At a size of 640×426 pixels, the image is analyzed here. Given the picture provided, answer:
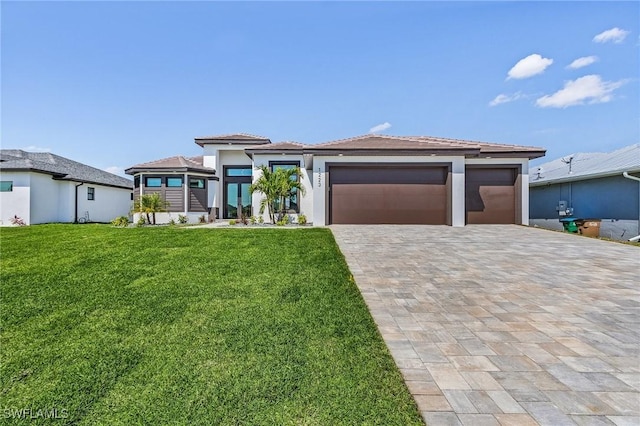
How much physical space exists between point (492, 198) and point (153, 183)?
1805 cm

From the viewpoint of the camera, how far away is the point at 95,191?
1869 cm

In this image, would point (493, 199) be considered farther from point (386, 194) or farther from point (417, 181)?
point (386, 194)

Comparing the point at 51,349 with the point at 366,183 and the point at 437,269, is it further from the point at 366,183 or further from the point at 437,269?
the point at 366,183

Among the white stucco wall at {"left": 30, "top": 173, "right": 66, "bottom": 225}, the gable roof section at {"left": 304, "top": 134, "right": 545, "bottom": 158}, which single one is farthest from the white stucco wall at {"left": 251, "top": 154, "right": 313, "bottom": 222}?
the white stucco wall at {"left": 30, "top": 173, "right": 66, "bottom": 225}

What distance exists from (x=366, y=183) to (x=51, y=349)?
1128 cm

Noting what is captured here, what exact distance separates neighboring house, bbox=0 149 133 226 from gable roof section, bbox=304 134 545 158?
14.8 metres

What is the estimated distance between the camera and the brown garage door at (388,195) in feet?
41.7

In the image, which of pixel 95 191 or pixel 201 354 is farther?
pixel 95 191

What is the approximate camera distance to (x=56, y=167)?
1739cm

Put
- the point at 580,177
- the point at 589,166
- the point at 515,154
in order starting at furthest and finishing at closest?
the point at 589,166 < the point at 580,177 < the point at 515,154

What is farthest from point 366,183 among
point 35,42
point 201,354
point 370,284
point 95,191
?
point 95,191

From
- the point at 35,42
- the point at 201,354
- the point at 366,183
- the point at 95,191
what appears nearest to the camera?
the point at 201,354

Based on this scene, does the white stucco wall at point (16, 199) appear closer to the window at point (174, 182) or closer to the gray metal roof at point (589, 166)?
the window at point (174, 182)

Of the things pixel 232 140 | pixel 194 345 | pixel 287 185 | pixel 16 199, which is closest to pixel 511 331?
pixel 194 345
